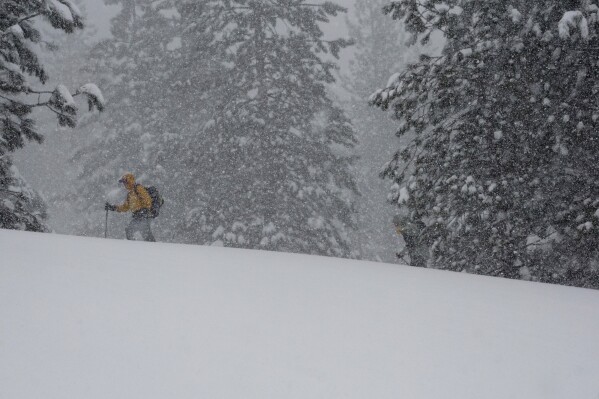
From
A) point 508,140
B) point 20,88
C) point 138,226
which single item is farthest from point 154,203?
point 508,140

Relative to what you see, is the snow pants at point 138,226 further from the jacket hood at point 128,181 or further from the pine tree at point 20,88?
the pine tree at point 20,88

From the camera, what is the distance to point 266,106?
11977 millimetres

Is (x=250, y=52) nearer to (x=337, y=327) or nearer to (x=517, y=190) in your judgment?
(x=517, y=190)

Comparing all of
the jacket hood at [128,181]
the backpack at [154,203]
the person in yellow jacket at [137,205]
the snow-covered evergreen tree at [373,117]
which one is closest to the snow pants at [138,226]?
the person in yellow jacket at [137,205]

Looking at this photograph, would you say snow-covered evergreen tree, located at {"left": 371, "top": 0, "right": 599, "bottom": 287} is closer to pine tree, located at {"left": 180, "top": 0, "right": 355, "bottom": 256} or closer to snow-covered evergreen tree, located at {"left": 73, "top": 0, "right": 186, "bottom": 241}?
pine tree, located at {"left": 180, "top": 0, "right": 355, "bottom": 256}

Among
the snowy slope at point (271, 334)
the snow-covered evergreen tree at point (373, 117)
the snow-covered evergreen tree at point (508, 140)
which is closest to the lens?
the snowy slope at point (271, 334)

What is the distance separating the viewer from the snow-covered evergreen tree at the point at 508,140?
580 cm

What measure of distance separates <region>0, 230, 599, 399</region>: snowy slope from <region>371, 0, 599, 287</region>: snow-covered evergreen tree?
2.15 metres

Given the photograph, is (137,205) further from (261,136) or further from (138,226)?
(261,136)

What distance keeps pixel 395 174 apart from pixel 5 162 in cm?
581

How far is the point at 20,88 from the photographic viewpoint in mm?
6723

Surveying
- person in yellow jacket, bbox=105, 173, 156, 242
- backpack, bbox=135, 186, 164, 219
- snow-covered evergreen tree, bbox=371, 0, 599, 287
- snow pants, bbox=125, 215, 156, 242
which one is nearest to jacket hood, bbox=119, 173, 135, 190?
person in yellow jacket, bbox=105, 173, 156, 242

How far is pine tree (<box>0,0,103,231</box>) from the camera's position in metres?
6.60

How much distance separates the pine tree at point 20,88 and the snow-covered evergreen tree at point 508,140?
176 inches
